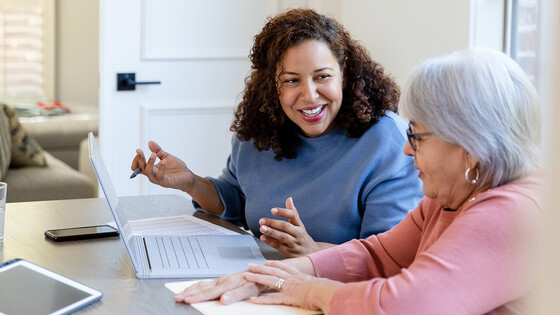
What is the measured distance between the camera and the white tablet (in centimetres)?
121

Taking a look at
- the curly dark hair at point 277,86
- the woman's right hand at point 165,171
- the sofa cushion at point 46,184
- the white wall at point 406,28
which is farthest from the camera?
the sofa cushion at point 46,184

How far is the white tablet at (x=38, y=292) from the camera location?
1213mm

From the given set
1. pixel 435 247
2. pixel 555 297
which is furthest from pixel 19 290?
pixel 555 297

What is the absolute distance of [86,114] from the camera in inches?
244

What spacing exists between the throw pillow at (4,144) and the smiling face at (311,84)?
2631 millimetres

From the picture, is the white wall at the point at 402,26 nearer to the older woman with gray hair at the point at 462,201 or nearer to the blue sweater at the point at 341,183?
the blue sweater at the point at 341,183

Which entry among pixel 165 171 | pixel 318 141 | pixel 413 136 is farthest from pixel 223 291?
pixel 165 171

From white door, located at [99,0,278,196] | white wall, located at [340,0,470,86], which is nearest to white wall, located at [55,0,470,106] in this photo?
white wall, located at [340,0,470,86]

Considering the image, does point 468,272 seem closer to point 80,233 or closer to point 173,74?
point 80,233

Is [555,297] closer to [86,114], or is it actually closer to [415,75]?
[415,75]

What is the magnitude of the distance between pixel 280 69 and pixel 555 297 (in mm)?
1626

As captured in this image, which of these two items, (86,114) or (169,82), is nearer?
(169,82)

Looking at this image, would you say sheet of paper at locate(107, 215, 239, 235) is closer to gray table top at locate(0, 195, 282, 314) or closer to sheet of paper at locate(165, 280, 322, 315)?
gray table top at locate(0, 195, 282, 314)

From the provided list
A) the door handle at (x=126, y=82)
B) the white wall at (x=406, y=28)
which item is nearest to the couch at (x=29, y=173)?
the door handle at (x=126, y=82)
